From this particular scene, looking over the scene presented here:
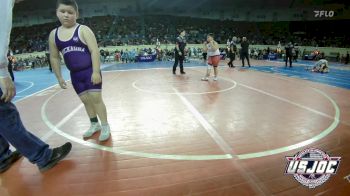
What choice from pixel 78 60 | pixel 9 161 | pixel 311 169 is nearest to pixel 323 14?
pixel 311 169

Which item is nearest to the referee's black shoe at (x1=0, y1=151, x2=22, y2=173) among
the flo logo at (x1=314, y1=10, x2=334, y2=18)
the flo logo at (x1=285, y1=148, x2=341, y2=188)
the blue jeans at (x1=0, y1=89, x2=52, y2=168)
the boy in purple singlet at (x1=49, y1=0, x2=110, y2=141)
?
the blue jeans at (x1=0, y1=89, x2=52, y2=168)

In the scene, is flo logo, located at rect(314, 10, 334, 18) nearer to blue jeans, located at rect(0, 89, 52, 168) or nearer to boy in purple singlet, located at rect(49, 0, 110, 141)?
boy in purple singlet, located at rect(49, 0, 110, 141)

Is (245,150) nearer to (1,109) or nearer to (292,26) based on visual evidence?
(1,109)

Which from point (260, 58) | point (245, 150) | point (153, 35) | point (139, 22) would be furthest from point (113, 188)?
point (139, 22)

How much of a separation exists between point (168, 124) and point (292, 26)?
110 ft

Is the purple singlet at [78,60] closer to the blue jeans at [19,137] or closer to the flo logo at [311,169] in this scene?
the blue jeans at [19,137]

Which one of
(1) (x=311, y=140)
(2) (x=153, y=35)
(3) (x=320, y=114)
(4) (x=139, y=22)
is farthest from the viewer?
(4) (x=139, y=22)

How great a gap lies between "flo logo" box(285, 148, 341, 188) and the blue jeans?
309cm

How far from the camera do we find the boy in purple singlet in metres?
3.95

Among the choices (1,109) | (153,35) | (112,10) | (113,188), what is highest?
(112,10)

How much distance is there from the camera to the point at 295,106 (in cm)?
645

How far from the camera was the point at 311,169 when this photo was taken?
116 inches

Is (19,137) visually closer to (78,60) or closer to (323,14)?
(78,60)

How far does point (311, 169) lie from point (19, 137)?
3434 millimetres
